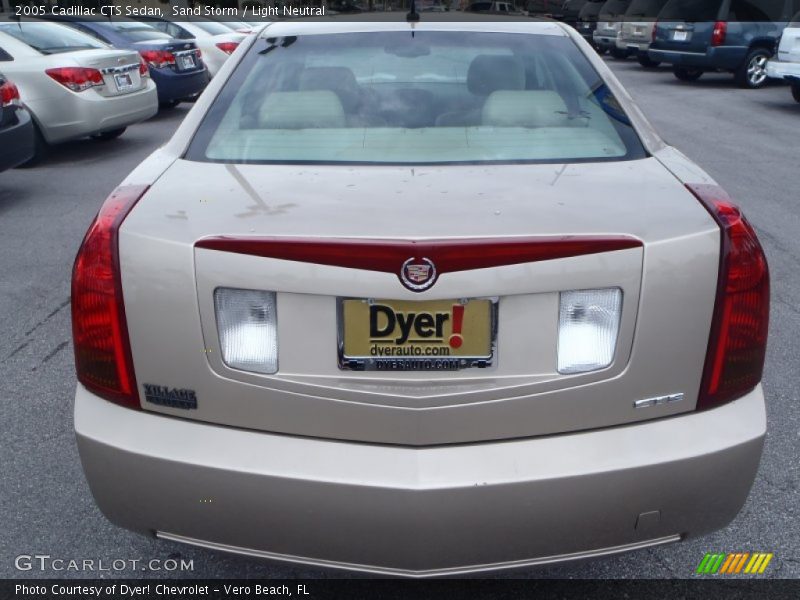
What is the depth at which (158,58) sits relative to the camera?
42.4 feet

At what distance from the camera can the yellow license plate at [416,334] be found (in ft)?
6.41

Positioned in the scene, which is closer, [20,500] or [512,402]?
[512,402]

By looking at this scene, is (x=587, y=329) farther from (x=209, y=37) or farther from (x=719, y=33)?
(x=719, y=33)

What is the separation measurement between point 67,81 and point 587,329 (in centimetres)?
864

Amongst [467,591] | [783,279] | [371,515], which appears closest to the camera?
[371,515]

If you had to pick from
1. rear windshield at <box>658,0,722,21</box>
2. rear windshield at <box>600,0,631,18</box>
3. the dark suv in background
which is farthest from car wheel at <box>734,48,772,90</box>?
rear windshield at <box>600,0,631,18</box>

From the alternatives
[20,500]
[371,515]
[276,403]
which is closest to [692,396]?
[371,515]

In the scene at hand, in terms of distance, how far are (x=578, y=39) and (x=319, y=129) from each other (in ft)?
3.77

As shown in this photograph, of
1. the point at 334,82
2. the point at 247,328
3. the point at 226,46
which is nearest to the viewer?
the point at 247,328

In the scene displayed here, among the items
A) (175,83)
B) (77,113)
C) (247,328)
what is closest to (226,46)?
(175,83)

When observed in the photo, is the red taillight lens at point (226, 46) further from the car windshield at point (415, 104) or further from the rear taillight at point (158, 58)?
the car windshield at point (415, 104)

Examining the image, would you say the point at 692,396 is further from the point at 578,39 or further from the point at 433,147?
the point at 578,39

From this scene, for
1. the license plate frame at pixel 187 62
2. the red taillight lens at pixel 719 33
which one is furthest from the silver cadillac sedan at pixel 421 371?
the red taillight lens at pixel 719 33

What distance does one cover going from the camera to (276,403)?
2.04 meters
